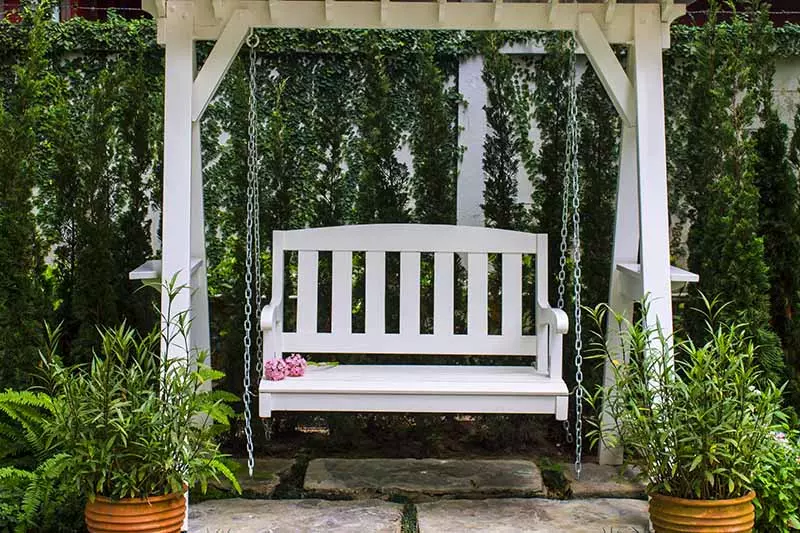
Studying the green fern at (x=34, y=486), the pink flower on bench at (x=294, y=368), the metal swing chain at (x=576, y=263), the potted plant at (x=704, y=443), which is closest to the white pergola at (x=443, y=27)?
the metal swing chain at (x=576, y=263)

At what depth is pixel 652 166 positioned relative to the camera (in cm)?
367

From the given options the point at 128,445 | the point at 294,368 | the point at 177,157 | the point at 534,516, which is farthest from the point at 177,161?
the point at 534,516

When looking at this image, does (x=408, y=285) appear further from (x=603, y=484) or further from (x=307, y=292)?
(x=603, y=484)

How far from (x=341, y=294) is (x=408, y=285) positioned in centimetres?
32

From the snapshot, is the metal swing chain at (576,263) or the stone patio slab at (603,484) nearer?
the metal swing chain at (576,263)

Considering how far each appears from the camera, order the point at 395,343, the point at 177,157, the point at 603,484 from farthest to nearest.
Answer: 1. the point at 395,343
2. the point at 603,484
3. the point at 177,157

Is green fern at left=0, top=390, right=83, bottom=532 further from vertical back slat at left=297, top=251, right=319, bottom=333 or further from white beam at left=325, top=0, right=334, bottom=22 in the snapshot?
white beam at left=325, top=0, right=334, bottom=22

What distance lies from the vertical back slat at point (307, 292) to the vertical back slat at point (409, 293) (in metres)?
0.42

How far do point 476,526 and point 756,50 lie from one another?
2.88 m

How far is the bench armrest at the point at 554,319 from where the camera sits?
3775 millimetres

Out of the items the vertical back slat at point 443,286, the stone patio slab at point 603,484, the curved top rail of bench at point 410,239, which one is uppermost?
the curved top rail of bench at point 410,239

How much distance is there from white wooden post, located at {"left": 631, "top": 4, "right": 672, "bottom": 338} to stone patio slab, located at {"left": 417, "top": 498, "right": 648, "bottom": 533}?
760 mm

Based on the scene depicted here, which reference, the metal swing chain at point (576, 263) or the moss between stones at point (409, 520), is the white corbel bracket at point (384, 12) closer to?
the metal swing chain at point (576, 263)

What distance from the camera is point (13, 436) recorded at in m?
3.73
